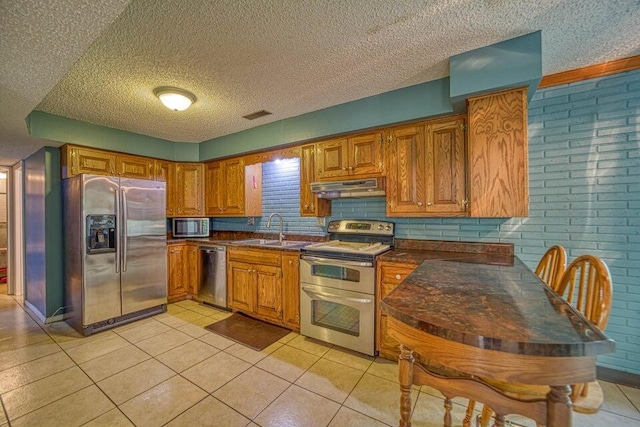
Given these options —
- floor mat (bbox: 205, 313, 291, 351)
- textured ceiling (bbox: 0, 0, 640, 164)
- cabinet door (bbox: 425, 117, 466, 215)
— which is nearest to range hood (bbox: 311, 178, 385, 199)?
cabinet door (bbox: 425, 117, 466, 215)

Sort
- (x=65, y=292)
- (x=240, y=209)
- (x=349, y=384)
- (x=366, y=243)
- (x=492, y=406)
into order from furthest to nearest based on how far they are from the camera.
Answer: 1. (x=240, y=209)
2. (x=65, y=292)
3. (x=366, y=243)
4. (x=349, y=384)
5. (x=492, y=406)

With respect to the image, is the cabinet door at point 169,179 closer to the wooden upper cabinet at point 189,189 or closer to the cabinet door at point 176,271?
the wooden upper cabinet at point 189,189

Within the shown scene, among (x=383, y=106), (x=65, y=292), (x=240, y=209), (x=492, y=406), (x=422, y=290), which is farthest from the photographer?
Answer: (x=240, y=209)

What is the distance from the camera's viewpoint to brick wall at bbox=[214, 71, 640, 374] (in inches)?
80.4

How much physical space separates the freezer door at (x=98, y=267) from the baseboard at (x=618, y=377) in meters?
4.74

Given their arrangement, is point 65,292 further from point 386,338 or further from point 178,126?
point 386,338

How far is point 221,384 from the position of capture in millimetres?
2062

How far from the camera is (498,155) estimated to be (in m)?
2.04

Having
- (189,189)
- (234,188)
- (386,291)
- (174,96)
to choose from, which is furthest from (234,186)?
(386,291)

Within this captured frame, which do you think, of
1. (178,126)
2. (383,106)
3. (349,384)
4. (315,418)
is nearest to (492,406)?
(315,418)

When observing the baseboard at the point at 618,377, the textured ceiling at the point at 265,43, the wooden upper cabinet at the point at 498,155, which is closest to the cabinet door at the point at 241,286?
the textured ceiling at the point at 265,43

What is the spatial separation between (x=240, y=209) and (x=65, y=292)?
93.0 inches

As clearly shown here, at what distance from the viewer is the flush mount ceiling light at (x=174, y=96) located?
2447 mm

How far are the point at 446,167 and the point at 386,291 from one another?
1.25 m
